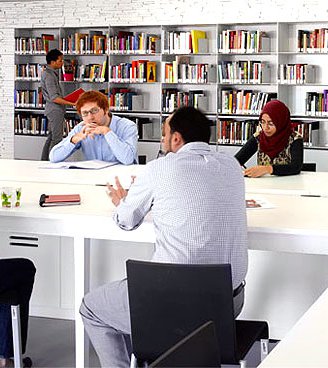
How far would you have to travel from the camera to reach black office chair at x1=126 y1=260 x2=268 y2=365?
2.82 m

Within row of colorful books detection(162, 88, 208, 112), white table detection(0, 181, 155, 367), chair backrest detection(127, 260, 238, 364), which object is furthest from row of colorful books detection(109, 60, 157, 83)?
chair backrest detection(127, 260, 238, 364)

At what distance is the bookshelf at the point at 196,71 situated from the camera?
31.6 ft

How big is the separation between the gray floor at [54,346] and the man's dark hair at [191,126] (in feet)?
4.31

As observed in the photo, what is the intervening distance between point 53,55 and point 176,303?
8.03 metres

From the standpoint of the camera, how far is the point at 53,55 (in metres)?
10.5

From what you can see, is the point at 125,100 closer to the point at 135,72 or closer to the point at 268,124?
the point at 135,72

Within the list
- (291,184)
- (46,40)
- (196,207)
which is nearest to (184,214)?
(196,207)

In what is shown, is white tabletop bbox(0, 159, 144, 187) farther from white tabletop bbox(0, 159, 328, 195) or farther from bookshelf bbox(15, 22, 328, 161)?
bookshelf bbox(15, 22, 328, 161)

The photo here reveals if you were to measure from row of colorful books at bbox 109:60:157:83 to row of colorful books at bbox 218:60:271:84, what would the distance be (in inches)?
36.4

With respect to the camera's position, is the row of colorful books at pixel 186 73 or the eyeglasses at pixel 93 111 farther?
the row of colorful books at pixel 186 73

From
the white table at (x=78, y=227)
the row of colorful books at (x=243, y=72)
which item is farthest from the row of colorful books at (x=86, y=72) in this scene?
the white table at (x=78, y=227)

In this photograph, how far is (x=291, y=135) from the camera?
5.86 meters

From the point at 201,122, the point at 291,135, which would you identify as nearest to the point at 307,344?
the point at 201,122

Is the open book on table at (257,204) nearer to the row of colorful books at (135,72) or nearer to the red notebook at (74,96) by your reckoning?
the red notebook at (74,96)
